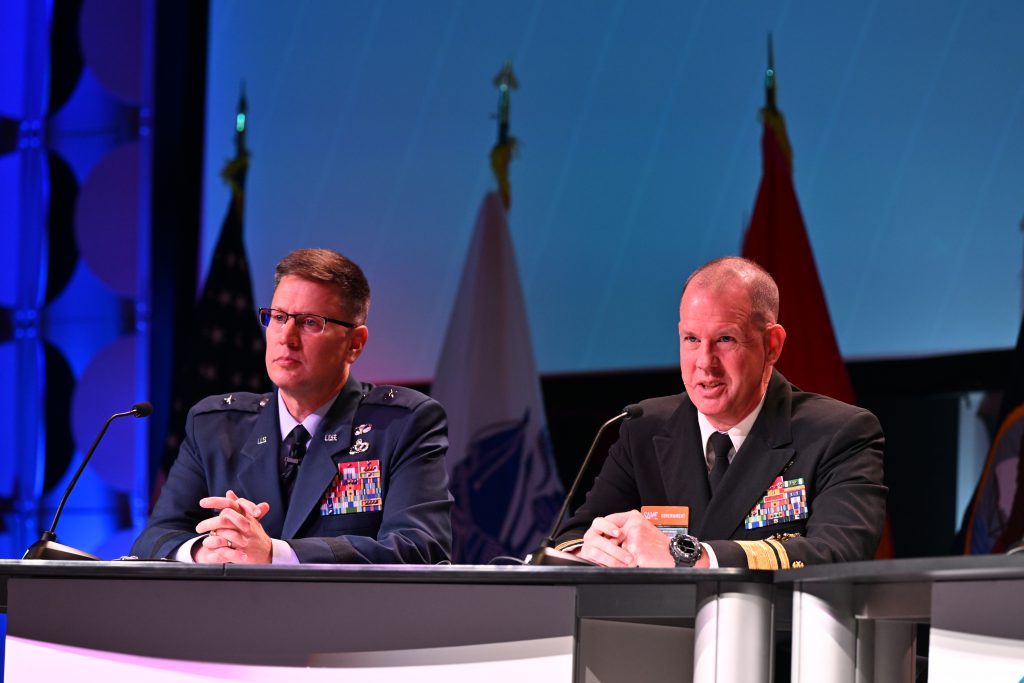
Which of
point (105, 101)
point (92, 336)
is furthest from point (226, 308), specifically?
point (105, 101)

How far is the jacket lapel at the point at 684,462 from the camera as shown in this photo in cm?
262

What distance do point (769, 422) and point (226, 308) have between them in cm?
342

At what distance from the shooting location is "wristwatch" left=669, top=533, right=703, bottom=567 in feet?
6.61

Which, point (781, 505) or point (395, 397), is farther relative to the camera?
point (395, 397)

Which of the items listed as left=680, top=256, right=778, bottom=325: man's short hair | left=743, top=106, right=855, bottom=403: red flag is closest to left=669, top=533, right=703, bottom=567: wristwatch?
left=680, top=256, right=778, bottom=325: man's short hair

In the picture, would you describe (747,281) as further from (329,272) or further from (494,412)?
(494,412)

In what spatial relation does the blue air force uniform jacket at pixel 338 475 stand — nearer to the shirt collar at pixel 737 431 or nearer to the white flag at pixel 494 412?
the shirt collar at pixel 737 431

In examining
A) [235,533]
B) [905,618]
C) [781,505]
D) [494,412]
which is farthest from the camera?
[494,412]

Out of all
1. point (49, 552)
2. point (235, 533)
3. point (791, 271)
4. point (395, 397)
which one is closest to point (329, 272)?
point (395, 397)

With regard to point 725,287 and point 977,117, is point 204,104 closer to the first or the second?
point 977,117

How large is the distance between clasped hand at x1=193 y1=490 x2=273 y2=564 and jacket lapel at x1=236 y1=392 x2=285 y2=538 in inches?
15.3

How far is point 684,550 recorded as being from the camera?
202cm

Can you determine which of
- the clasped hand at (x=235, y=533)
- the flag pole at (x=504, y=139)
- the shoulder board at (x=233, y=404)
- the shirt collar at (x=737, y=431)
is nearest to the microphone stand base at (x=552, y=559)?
the clasped hand at (x=235, y=533)

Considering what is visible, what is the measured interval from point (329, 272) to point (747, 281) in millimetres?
959
